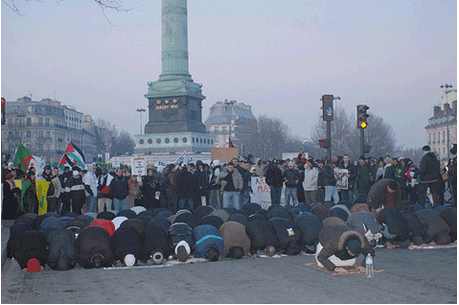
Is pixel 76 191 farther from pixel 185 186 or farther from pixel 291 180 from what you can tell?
pixel 291 180

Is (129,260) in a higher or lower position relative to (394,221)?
lower

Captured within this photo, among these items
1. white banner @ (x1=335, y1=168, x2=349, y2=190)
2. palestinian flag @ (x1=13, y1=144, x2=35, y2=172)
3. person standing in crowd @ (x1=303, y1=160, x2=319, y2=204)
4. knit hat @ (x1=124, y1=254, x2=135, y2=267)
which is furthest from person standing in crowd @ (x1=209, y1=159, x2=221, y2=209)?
knit hat @ (x1=124, y1=254, x2=135, y2=267)

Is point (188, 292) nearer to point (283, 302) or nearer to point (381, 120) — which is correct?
point (283, 302)

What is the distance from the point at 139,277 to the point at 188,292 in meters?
1.44

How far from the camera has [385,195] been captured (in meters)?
12.6

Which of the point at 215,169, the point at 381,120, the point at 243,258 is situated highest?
the point at 381,120

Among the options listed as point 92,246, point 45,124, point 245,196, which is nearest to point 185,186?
point 245,196

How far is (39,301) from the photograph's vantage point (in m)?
7.42

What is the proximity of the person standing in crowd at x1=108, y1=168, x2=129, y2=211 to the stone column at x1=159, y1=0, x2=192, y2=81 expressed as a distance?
61.0 m

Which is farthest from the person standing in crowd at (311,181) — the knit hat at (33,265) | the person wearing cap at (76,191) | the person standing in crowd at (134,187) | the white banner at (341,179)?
the knit hat at (33,265)

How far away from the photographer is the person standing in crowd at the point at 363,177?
755 inches

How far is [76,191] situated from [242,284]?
458 inches

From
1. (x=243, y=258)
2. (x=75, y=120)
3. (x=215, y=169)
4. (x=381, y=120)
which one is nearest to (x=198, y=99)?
(x=381, y=120)

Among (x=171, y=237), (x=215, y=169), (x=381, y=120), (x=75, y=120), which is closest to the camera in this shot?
(x=171, y=237)
